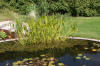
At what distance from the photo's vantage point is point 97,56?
5.86 meters

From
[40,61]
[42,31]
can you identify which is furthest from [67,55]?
[42,31]

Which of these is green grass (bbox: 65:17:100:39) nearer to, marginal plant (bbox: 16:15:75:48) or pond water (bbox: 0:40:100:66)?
pond water (bbox: 0:40:100:66)

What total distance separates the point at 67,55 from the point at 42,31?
4.43 ft

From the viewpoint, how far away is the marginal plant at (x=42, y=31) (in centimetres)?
661

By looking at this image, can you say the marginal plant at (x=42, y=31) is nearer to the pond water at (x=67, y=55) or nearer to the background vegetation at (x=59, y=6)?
the pond water at (x=67, y=55)

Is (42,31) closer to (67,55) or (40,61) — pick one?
(67,55)

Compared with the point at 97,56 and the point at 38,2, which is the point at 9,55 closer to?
the point at 97,56

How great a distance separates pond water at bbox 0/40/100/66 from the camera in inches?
212

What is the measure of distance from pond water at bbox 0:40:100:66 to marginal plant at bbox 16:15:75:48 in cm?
53

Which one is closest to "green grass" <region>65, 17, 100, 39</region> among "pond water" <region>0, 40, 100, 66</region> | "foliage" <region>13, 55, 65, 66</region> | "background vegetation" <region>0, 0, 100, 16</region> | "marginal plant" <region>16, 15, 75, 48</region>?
"pond water" <region>0, 40, 100, 66</region>

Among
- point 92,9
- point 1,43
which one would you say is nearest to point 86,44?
point 1,43

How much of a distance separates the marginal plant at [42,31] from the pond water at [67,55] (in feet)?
1.73

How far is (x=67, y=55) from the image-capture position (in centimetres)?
607

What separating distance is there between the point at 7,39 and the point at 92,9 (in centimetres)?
1560
